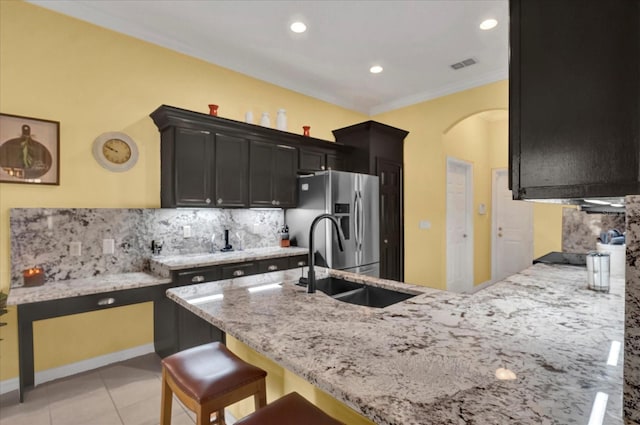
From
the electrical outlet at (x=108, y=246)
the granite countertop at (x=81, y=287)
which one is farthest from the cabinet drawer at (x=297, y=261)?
the electrical outlet at (x=108, y=246)

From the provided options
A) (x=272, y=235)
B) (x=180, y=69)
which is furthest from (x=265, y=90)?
(x=272, y=235)

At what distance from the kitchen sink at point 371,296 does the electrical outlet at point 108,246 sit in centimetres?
230

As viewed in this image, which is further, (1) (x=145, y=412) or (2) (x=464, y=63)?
(2) (x=464, y=63)

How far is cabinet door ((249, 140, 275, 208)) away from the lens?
365 cm

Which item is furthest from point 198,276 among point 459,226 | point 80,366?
point 459,226

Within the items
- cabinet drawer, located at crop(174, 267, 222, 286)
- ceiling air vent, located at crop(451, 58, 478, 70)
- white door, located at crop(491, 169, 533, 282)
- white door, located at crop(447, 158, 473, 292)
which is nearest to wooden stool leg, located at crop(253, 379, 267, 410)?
cabinet drawer, located at crop(174, 267, 222, 286)

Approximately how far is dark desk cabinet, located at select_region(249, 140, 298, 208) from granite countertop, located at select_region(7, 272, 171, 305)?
4.44 ft

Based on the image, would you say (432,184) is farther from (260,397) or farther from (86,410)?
A: (86,410)

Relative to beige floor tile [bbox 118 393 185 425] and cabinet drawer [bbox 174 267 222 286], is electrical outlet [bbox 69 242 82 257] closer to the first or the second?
cabinet drawer [bbox 174 267 222 286]

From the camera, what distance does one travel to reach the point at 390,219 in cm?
475

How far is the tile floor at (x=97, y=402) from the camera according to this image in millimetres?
2172

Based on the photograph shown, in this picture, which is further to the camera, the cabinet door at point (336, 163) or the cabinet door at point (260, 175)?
the cabinet door at point (336, 163)

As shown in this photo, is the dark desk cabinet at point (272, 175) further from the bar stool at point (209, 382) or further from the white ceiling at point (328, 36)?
the bar stool at point (209, 382)

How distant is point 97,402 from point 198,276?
1.13 metres
